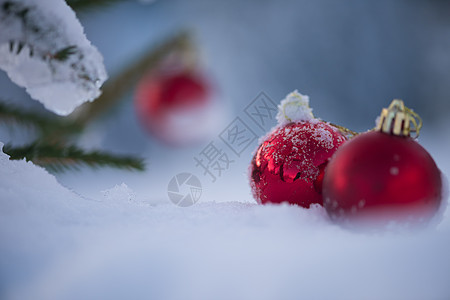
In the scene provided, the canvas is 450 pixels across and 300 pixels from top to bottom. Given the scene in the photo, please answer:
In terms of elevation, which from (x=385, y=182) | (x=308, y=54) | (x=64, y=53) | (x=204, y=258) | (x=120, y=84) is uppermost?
(x=308, y=54)

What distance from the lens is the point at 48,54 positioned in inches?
18.8

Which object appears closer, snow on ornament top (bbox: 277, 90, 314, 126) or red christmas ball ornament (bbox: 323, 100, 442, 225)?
red christmas ball ornament (bbox: 323, 100, 442, 225)

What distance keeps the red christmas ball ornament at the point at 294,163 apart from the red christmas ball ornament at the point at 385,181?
0.33 feet

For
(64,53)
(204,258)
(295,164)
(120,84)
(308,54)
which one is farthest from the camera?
(308,54)

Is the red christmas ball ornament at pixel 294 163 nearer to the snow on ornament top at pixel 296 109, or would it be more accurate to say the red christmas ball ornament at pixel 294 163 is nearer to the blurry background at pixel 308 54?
the snow on ornament top at pixel 296 109

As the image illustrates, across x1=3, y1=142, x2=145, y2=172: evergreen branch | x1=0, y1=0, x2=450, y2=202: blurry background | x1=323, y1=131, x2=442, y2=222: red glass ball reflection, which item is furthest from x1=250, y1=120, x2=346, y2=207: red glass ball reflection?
Result: x1=0, y1=0, x2=450, y2=202: blurry background

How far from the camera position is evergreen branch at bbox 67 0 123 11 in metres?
0.65

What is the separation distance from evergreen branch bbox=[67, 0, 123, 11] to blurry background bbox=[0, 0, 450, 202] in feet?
3.07

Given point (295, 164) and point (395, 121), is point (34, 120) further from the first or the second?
point (395, 121)

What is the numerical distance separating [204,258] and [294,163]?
28 centimetres

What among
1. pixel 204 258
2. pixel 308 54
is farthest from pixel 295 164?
pixel 308 54

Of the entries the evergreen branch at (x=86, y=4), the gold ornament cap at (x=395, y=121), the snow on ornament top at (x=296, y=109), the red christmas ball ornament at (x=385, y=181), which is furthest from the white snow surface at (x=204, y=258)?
the evergreen branch at (x=86, y=4)

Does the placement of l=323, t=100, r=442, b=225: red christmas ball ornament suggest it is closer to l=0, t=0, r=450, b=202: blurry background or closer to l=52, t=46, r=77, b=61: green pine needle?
l=52, t=46, r=77, b=61: green pine needle

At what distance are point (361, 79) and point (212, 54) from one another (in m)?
0.82
